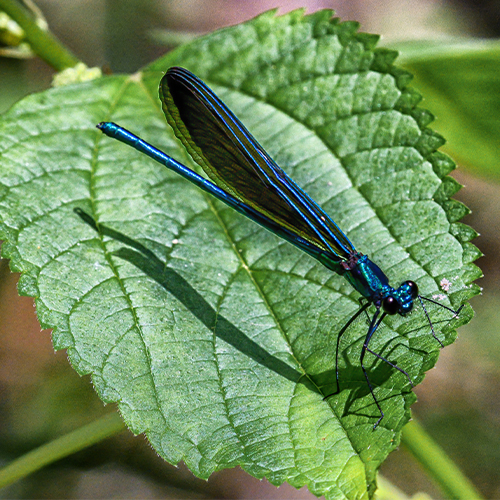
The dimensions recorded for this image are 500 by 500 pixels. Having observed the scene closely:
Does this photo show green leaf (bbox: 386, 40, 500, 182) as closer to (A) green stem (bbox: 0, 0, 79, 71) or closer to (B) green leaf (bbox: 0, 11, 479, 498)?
(B) green leaf (bbox: 0, 11, 479, 498)

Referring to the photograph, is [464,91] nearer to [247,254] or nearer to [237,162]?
[237,162]

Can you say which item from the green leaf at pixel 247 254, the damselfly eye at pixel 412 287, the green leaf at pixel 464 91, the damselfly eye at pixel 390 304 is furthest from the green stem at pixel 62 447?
the green leaf at pixel 464 91

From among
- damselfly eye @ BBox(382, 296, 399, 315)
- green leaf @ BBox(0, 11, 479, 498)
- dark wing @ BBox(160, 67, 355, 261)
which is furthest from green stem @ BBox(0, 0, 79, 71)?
damselfly eye @ BBox(382, 296, 399, 315)

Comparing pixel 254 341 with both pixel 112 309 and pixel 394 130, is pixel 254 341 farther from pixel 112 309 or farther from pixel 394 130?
pixel 394 130

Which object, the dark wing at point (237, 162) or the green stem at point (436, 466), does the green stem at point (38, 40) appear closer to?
the dark wing at point (237, 162)

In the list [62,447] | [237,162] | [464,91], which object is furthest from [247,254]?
[464,91]

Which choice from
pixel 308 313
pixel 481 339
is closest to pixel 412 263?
pixel 308 313
